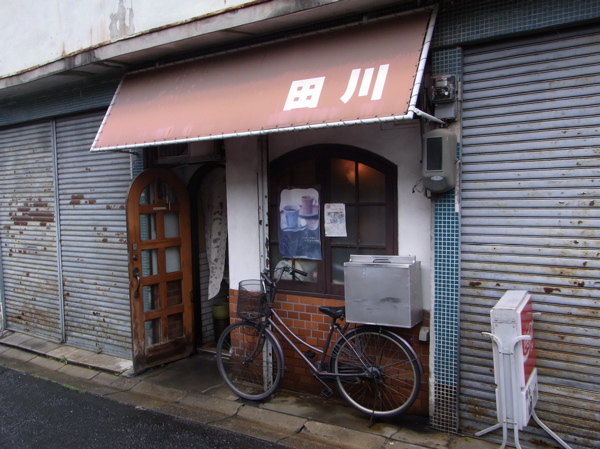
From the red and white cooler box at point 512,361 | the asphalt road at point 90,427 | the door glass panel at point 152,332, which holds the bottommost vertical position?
the asphalt road at point 90,427

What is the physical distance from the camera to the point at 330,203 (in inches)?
213

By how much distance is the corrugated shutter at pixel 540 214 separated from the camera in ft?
12.8

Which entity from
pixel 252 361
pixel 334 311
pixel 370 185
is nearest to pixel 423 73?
pixel 370 185

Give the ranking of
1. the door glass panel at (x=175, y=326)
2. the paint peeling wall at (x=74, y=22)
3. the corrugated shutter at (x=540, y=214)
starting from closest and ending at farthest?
the corrugated shutter at (x=540, y=214) < the paint peeling wall at (x=74, y=22) < the door glass panel at (x=175, y=326)

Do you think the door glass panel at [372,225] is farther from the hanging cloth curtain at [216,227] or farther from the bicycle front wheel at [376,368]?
the hanging cloth curtain at [216,227]

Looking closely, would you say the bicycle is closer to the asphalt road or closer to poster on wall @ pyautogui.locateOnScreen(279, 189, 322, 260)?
poster on wall @ pyautogui.locateOnScreen(279, 189, 322, 260)

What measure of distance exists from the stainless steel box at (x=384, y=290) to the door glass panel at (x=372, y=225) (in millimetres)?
366

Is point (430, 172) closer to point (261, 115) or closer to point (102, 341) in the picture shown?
point (261, 115)

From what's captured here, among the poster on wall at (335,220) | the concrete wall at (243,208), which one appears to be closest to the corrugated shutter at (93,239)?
the concrete wall at (243,208)

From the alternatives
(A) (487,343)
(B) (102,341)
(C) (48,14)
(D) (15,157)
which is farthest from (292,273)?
(D) (15,157)

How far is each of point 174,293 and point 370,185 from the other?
3578mm

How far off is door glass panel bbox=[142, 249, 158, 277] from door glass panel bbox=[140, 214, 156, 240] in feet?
0.67

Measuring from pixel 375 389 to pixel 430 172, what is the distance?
2372 millimetres

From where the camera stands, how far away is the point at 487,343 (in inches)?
173
